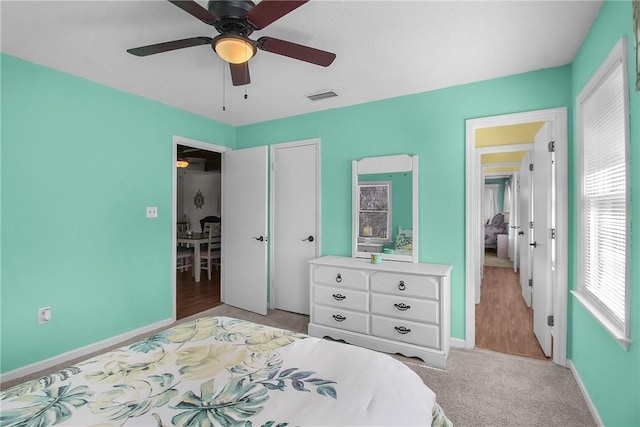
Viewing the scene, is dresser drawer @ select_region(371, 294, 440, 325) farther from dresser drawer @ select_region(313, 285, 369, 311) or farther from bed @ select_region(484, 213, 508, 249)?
bed @ select_region(484, 213, 508, 249)

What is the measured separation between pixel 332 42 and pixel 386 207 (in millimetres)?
1648

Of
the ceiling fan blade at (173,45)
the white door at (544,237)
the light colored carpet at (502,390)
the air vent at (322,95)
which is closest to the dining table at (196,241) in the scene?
the light colored carpet at (502,390)

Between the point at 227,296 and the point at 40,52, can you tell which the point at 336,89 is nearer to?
the point at 40,52

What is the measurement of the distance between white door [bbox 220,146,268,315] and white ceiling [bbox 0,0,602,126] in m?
0.99

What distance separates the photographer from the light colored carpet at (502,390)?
1822 millimetres

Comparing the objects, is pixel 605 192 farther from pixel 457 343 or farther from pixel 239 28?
pixel 239 28

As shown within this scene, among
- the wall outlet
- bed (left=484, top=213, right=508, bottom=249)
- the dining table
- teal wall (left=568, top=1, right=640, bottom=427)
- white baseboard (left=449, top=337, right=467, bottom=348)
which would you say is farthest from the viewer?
bed (left=484, top=213, right=508, bottom=249)

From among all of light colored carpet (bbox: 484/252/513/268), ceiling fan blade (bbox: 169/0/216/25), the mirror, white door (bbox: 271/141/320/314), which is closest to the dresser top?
the mirror

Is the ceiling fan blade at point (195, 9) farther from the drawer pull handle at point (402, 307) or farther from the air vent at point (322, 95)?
the drawer pull handle at point (402, 307)

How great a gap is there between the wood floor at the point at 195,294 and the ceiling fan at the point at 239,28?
302 cm

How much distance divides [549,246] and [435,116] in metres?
1.53

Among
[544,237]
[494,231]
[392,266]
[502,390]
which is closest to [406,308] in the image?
[392,266]

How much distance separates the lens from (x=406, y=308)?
2570 millimetres

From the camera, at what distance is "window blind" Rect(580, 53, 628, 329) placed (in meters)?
1.50
